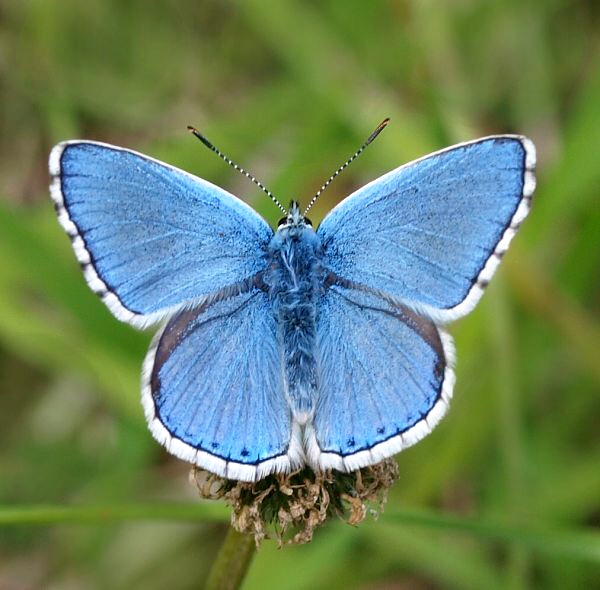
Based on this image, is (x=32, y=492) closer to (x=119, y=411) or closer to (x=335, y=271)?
(x=119, y=411)

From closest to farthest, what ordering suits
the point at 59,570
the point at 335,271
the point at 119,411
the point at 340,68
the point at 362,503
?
the point at 362,503, the point at 335,271, the point at 119,411, the point at 59,570, the point at 340,68

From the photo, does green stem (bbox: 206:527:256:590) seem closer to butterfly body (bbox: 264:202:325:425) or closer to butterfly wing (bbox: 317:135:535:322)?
butterfly body (bbox: 264:202:325:425)

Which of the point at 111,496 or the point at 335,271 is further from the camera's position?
the point at 111,496

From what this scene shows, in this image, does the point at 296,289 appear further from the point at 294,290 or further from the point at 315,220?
the point at 315,220

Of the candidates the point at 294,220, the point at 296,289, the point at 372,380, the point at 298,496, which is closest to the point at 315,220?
the point at 294,220

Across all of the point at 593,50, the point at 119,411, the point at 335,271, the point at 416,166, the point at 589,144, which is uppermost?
the point at 593,50

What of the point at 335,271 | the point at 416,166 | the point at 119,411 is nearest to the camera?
the point at 416,166

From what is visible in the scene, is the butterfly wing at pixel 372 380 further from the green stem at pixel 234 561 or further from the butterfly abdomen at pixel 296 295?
the green stem at pixel 234 561

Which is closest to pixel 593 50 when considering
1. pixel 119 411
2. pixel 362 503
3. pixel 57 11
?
pixel 57 11
